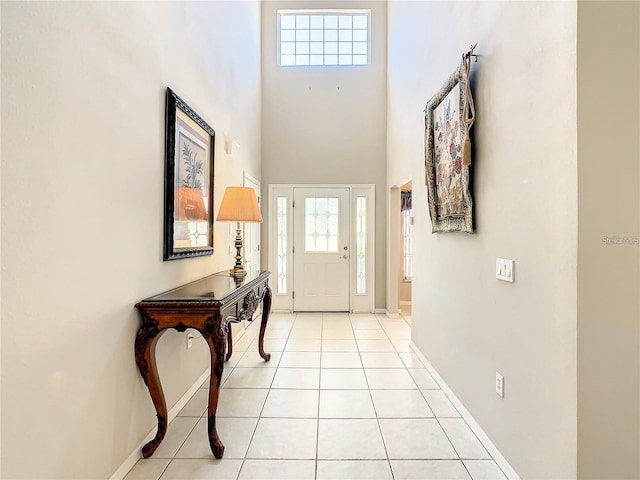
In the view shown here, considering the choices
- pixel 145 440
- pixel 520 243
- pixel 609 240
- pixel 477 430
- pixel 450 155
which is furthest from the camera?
pixel 450 155

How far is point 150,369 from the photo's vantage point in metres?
1.73

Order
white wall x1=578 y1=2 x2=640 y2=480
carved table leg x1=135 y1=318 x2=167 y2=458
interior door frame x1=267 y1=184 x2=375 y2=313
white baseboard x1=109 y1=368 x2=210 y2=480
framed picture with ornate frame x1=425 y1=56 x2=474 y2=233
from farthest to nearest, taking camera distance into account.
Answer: interior door frame x1=267 y1=184 x2=375 y2=313, framed picture with ornate frame x1=425 y1=56 x2=474 y2=233, carved table leg x1=135 y1=318 x2=167 y2=458, white baseboard x1=109 y1=368 x2=210 y2=480, white wall x1=578 y1=2 x2=640 y2=480

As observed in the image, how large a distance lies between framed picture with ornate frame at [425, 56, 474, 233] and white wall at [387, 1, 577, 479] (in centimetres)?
7

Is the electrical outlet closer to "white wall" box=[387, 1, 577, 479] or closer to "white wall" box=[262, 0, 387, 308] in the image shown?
"white wall" box=[387, 1, 577, 479]

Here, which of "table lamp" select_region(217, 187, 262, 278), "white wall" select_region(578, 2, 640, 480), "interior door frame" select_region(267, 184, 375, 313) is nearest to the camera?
"white wall" select_region(578, 2, 640, 480)

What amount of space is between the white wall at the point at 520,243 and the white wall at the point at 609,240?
0.04 m

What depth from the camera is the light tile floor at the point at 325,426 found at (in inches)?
66.3

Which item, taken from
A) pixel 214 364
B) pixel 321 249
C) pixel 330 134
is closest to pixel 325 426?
pixel 214 364

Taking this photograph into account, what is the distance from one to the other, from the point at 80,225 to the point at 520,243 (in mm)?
1924

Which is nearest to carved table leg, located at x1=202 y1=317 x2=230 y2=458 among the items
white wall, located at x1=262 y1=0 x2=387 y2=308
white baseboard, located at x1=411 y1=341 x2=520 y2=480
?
white baseboard, located at x1=411 y1=341 x2=520 y2=480

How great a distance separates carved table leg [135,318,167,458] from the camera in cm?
171

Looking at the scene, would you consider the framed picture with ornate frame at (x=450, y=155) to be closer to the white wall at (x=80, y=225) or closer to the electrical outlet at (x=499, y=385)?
the electrical outlet at (x=499, y=385)

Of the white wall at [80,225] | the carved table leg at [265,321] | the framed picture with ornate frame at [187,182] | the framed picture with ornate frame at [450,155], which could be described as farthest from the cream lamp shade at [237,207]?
the framed picture with ornate frame at [450,155]

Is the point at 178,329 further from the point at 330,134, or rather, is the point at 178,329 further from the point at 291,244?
the point at 330,134
